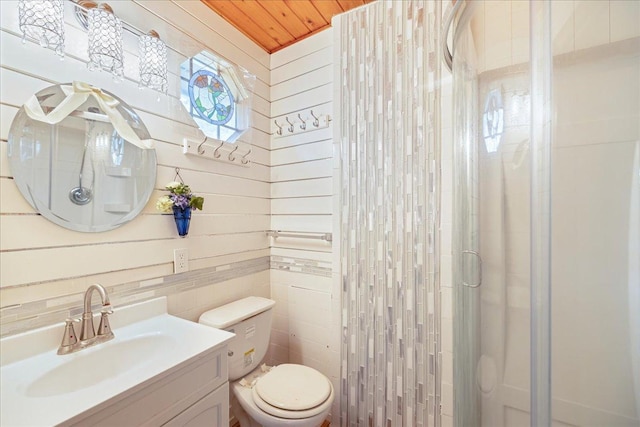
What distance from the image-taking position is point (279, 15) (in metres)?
1.68

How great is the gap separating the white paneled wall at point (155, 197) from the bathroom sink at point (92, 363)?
5.1 inches

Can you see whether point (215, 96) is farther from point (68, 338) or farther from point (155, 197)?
point (68, 338)

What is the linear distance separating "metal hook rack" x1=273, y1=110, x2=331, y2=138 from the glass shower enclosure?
97 centimetres

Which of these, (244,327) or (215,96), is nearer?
(244,327)

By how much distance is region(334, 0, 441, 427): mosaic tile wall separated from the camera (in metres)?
1.40

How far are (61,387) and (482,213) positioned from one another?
1.49 metres

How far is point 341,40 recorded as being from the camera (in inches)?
66.1

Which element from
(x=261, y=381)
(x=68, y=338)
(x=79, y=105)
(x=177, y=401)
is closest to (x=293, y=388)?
(x=261, y=381)

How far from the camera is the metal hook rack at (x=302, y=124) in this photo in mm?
1770

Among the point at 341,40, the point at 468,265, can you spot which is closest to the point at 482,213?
the point at 468,265

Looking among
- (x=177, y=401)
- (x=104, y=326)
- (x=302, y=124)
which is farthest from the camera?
Result: (x=302, y=124)

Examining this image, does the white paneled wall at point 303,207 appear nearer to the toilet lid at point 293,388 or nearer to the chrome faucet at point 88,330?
the toilet lid at point 293,388

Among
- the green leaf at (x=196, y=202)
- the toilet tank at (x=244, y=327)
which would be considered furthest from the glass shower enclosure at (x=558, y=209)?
the green leaf at (x=196, y=202)

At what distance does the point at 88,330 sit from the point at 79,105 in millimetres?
847
